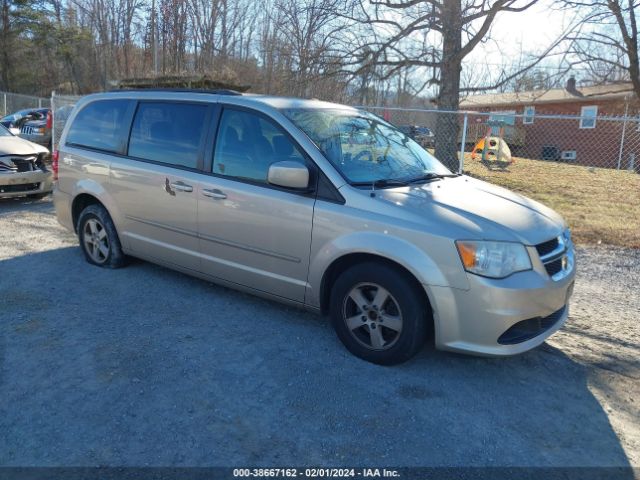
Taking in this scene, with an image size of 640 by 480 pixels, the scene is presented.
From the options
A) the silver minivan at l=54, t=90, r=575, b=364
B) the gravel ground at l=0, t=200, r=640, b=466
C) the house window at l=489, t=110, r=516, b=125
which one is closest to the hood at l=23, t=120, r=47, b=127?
the silver minivan at l=54, t=90, r=575, b=364

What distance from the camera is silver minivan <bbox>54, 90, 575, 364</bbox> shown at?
336cm

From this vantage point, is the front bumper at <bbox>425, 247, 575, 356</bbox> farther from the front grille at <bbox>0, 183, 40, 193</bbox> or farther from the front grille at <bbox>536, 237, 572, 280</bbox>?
the front grille at <bbox>0, 183, 40, 193</bbox>

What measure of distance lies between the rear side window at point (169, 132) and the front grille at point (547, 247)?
2822 mm

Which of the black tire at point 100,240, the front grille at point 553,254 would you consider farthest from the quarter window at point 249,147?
the front grille at point 553,254

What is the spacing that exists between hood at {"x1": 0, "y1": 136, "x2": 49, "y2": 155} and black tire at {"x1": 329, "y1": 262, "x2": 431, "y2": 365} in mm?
6994

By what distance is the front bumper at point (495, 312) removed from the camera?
326 centimetres

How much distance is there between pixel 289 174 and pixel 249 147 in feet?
2.28

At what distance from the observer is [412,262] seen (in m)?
3.41

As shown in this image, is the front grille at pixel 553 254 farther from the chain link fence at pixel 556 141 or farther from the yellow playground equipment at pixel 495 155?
the chain link fence at pixel 556 141

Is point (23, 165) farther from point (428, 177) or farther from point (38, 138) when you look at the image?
point (428, 177)

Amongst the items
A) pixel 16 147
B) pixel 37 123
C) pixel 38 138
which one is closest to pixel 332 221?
pixel 16 147

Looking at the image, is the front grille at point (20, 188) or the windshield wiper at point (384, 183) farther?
the front grille at point (20, 188)

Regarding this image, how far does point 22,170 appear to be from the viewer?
336 inches

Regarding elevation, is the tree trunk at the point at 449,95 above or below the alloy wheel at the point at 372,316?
above
